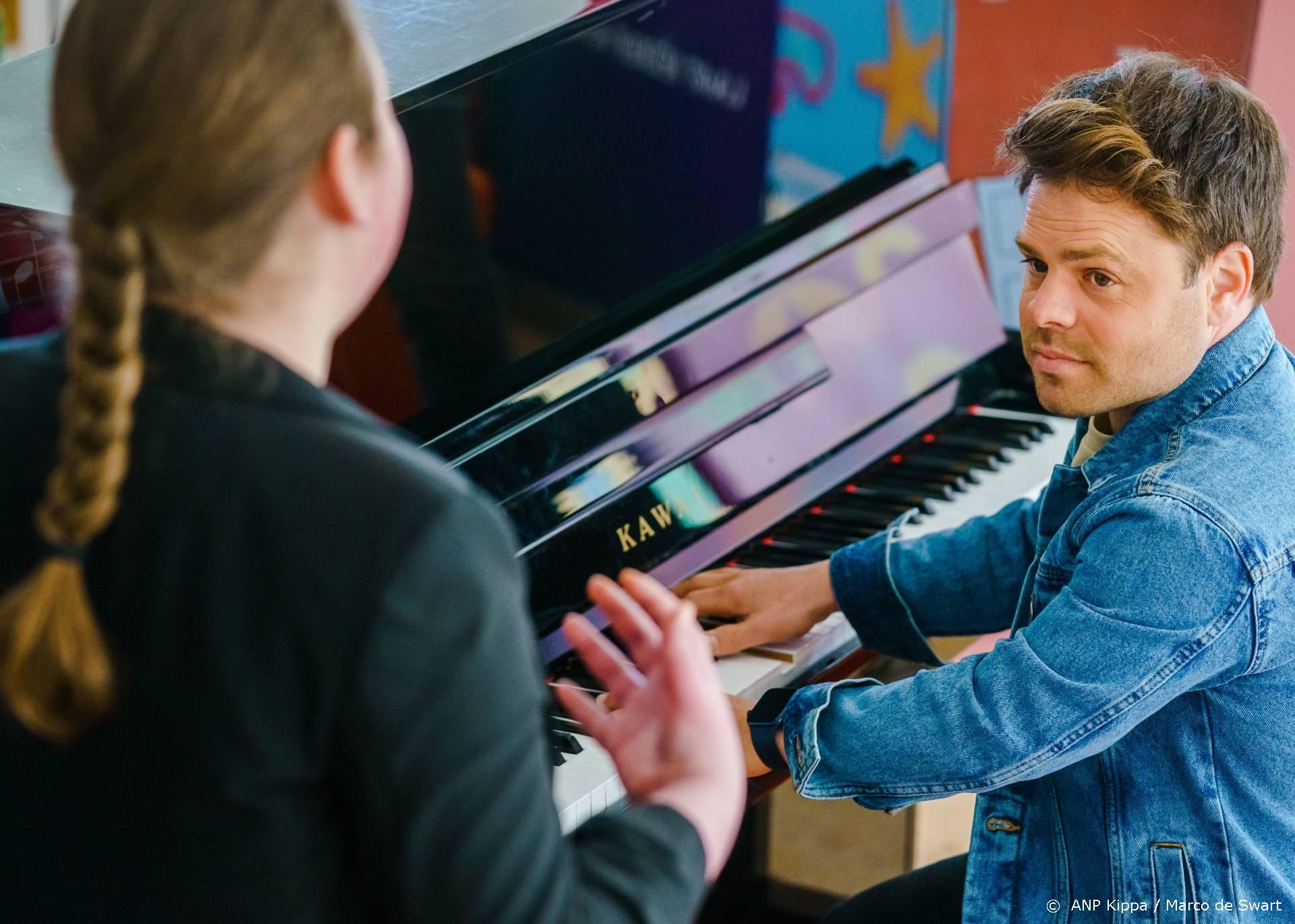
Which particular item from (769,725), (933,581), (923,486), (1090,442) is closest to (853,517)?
(923,486)

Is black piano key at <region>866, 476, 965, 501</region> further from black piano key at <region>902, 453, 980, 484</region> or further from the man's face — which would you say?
the man's face

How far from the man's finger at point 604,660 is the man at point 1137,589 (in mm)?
445

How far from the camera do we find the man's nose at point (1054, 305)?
139cm

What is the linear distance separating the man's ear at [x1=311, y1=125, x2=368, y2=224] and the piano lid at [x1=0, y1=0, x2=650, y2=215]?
0.98 m

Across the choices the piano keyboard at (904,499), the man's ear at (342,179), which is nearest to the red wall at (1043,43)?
the piano keyboard at (904,499)

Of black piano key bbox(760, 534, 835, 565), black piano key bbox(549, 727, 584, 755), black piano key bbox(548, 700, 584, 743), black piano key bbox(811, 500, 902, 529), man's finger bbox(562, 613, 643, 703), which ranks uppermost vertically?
man's finger bbox(562, 613, 643, 703)

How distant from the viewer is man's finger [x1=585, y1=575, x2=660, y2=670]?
0.91 meters

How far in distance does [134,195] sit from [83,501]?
0.51ft

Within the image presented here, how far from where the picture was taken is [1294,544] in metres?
1.24

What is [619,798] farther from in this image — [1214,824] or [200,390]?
[200,390]

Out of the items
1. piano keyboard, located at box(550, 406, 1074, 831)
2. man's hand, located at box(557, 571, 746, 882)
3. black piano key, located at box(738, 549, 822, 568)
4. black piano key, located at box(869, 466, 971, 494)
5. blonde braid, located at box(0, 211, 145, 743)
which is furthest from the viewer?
black piano key, located at box(869, 466, 971, 494)

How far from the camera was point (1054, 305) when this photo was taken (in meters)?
1.39

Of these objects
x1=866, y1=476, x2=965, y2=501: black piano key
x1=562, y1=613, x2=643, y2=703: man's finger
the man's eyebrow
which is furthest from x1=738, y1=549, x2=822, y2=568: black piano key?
x1=562, y1=613, x2=643, y2=703: man's finger

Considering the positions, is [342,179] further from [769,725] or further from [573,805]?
[769,725]
